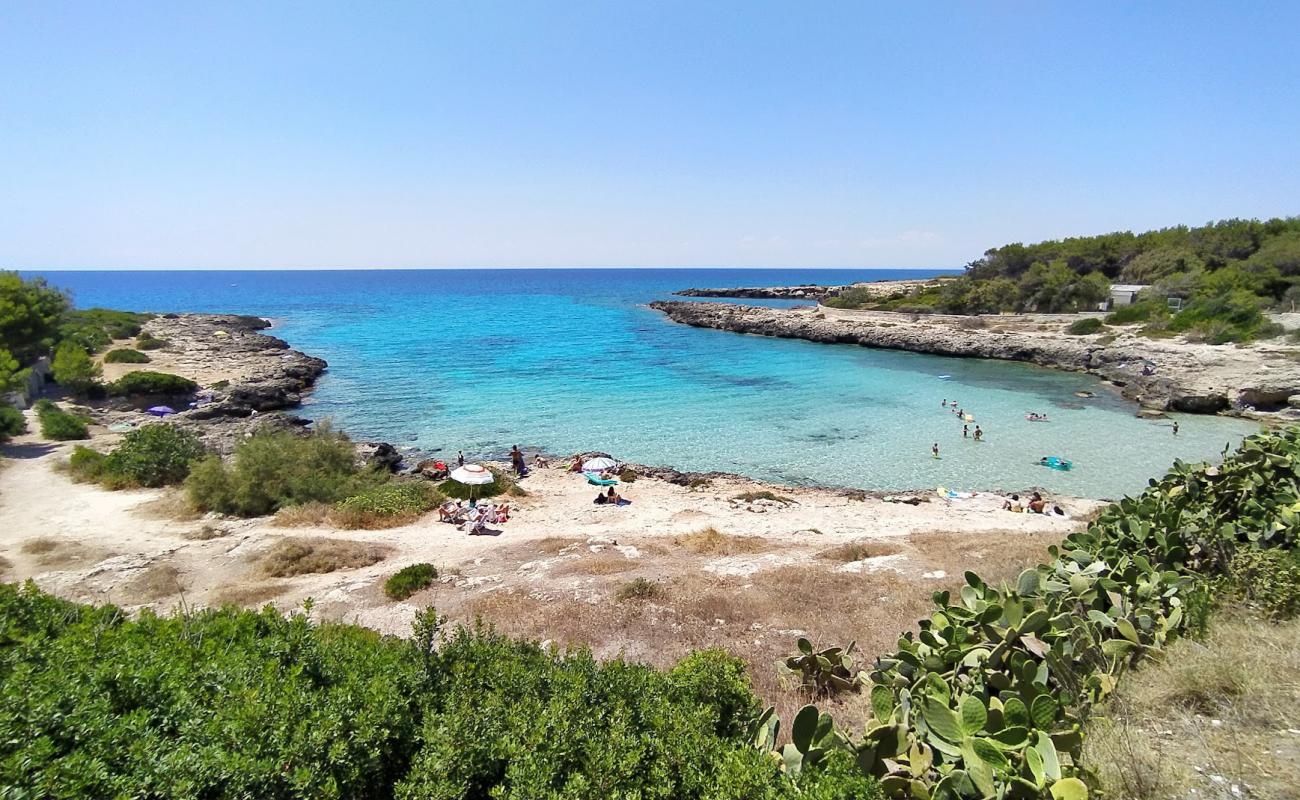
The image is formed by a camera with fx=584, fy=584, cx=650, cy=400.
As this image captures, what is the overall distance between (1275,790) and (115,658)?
9.67m

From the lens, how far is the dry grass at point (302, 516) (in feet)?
59.5

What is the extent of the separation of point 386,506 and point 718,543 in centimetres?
1122

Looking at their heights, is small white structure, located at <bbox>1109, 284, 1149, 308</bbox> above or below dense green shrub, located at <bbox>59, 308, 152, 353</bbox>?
above

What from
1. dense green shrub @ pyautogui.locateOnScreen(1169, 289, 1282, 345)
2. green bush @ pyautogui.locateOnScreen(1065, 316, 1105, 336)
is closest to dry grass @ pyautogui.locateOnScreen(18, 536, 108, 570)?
dense green shrub @ pyautogui.locateOnScreen(1169, 289, 1282, 345)

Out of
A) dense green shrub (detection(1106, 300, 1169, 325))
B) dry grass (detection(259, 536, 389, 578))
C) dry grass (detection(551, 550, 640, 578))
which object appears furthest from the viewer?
dense green shrub (detection(1106, 300, 1169, 325))

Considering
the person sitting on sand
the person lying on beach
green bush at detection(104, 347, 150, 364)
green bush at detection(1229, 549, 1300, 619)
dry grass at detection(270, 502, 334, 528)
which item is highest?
green bush at detection(1229, 549, 1300, 619)

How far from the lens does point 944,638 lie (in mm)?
6586

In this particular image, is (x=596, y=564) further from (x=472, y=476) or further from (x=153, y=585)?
(x=153, y=585)

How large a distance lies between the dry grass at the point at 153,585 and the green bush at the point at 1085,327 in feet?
208

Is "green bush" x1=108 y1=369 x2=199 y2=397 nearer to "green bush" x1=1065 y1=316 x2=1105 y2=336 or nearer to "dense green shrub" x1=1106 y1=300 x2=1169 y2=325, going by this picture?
"green bush" x1=1065 y1=316 x2=1105 y2=336

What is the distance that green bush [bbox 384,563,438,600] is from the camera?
1264 cm

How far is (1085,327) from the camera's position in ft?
171

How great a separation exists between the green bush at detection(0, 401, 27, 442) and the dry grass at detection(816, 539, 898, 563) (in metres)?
32.8

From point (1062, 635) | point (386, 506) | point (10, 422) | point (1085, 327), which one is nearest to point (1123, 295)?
point (1085, 327)
